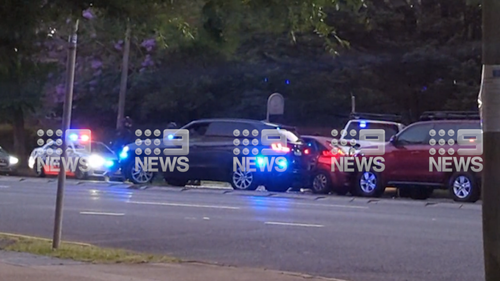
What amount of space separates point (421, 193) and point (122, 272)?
45.0 feet

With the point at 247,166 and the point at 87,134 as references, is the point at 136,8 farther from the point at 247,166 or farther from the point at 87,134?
the point at 87,134

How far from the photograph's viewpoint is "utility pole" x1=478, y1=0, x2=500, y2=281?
5781mm

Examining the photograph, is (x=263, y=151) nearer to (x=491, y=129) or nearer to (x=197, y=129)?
(x=197, y=129)

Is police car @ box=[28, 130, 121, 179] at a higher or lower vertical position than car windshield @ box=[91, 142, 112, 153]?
lower

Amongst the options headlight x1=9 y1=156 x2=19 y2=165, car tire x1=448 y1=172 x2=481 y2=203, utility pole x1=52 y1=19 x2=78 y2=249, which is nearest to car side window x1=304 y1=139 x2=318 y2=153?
car tire x1=448 y1=172 x2=481 y2=203

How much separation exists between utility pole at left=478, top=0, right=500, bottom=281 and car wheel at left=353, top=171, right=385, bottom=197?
15.7m

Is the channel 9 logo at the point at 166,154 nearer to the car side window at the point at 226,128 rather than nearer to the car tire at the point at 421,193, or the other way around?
the car side window at the point at 226,128

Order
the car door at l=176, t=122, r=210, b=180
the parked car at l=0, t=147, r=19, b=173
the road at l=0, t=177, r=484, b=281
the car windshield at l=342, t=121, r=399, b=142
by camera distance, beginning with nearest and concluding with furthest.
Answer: the road at l=0, t=177, r=484, b=281 < the car door at l=176, t=122, r=210, b=180 < the car windshield at l=342, t=121, r=399, b=142 < the parked car at l=0, t=147, r=19, b=173

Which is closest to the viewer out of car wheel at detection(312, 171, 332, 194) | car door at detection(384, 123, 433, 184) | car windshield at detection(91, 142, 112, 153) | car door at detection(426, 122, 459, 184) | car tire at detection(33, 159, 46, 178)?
car door at detection(426, 122, 459, 184)

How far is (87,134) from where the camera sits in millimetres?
37125

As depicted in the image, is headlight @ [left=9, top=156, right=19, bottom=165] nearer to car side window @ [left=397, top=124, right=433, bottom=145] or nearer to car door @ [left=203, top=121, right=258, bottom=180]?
car door @ [left=203, top=121, right=258, bottom=180]

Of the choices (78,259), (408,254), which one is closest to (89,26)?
(78,259)

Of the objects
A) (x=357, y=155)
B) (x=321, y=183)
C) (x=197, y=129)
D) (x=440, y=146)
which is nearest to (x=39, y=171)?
(x=197, y=129)

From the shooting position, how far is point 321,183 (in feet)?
74.4
